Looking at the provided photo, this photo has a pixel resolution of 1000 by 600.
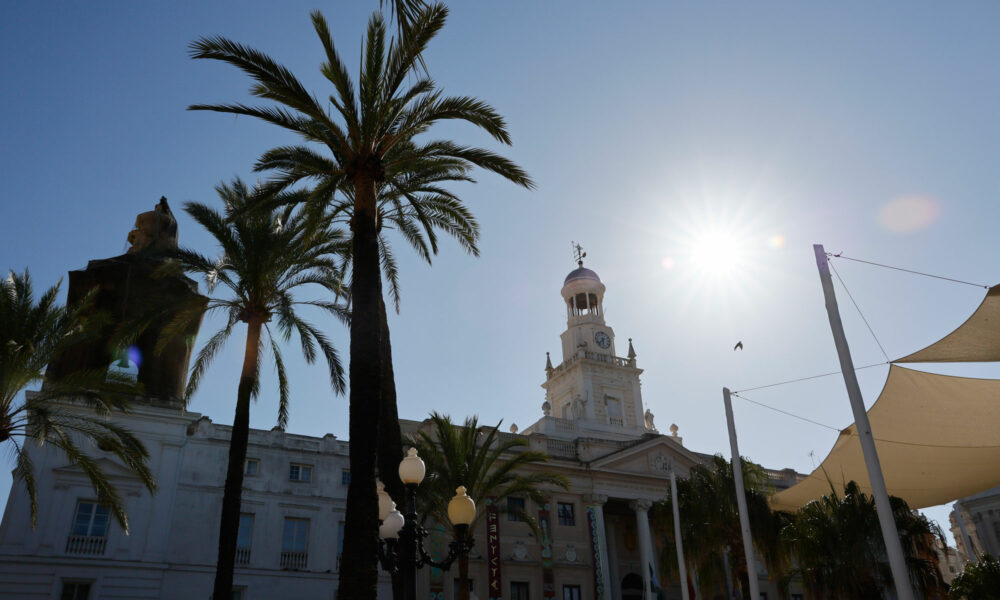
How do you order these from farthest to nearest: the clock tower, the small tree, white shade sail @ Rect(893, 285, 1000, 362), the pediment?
1. the clock tower
2. the pediment
3. the small tree
4. white shade sail @ Rect(893, 285, 1000, 362)

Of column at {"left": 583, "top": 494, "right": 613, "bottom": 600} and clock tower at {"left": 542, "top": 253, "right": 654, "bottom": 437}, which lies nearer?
column at {"left": 583, "top": 494, "right": 613, "bottom": 600}

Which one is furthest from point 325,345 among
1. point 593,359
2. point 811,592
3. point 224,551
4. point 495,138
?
point 593,359

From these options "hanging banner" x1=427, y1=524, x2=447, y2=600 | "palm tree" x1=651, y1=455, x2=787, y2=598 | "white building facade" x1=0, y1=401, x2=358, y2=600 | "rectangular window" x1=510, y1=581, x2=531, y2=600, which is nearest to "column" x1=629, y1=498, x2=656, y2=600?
"palm tree" x1=651, y1=455, x2=787, y2=598

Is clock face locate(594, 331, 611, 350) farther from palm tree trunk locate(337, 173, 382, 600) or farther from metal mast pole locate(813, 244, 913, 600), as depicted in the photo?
palm tree trunk locate(337, 173, 382, 600)

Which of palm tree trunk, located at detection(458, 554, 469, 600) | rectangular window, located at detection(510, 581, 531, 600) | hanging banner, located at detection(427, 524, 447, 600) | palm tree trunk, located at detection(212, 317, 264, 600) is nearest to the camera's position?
palm tree trunk, located at detection(212, 317, 264, 600)

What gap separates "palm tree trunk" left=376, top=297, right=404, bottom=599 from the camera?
17.1 meters

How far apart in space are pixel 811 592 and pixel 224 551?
1974 centimetres

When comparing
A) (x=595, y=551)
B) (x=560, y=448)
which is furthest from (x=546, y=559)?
(x=560, y=448)

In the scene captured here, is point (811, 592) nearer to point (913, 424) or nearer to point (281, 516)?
point (913, 424)

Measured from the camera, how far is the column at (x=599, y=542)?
1467 inches

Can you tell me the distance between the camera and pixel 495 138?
1722 cm

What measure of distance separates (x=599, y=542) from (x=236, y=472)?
23.2 metres

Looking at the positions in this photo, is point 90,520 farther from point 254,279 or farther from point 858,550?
point 858,550

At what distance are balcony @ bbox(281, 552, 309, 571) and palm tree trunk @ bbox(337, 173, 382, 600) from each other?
1998 cm
